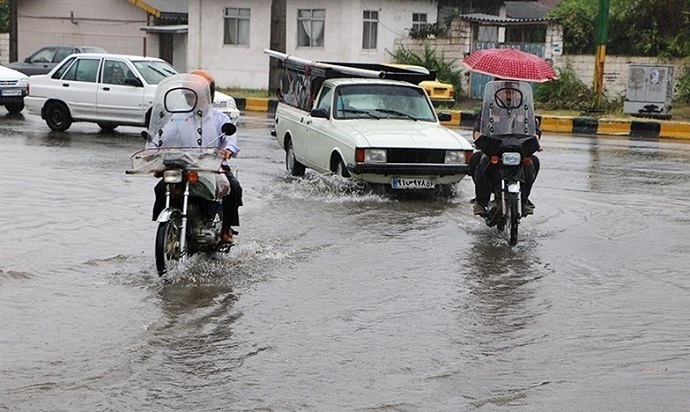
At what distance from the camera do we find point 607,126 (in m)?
25.2

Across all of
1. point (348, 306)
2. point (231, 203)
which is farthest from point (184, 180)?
point (348, 306)

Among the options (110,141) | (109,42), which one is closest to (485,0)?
(109,42)

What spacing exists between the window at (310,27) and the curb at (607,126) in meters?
10.8

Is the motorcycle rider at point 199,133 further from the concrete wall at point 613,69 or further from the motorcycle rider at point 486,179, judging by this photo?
the concrete wall at point 613,69

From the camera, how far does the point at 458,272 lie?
9.27 meters

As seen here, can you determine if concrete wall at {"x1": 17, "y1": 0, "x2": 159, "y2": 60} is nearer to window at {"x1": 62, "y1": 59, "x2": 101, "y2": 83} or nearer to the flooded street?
window at {"x1": 62, "y1": 59, "x2": 101, "y2": 83}

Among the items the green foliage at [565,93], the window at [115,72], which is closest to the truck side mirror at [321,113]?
the window at [115,72]

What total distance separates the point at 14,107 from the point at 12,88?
2.96 feet

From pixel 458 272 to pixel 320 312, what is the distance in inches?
74.1

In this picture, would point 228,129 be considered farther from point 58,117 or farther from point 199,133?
point 58,117

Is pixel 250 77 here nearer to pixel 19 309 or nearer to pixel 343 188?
pixel 343 188

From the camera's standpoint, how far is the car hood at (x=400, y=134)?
1319 centimetres

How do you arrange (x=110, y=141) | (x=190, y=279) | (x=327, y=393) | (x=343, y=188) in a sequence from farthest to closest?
(x=110, y=141) < (x=343, y=188) < (x=190, y=279) < (x=327, y=393)

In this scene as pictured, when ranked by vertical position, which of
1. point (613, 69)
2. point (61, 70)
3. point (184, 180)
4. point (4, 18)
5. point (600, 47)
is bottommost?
point (184, 180)
